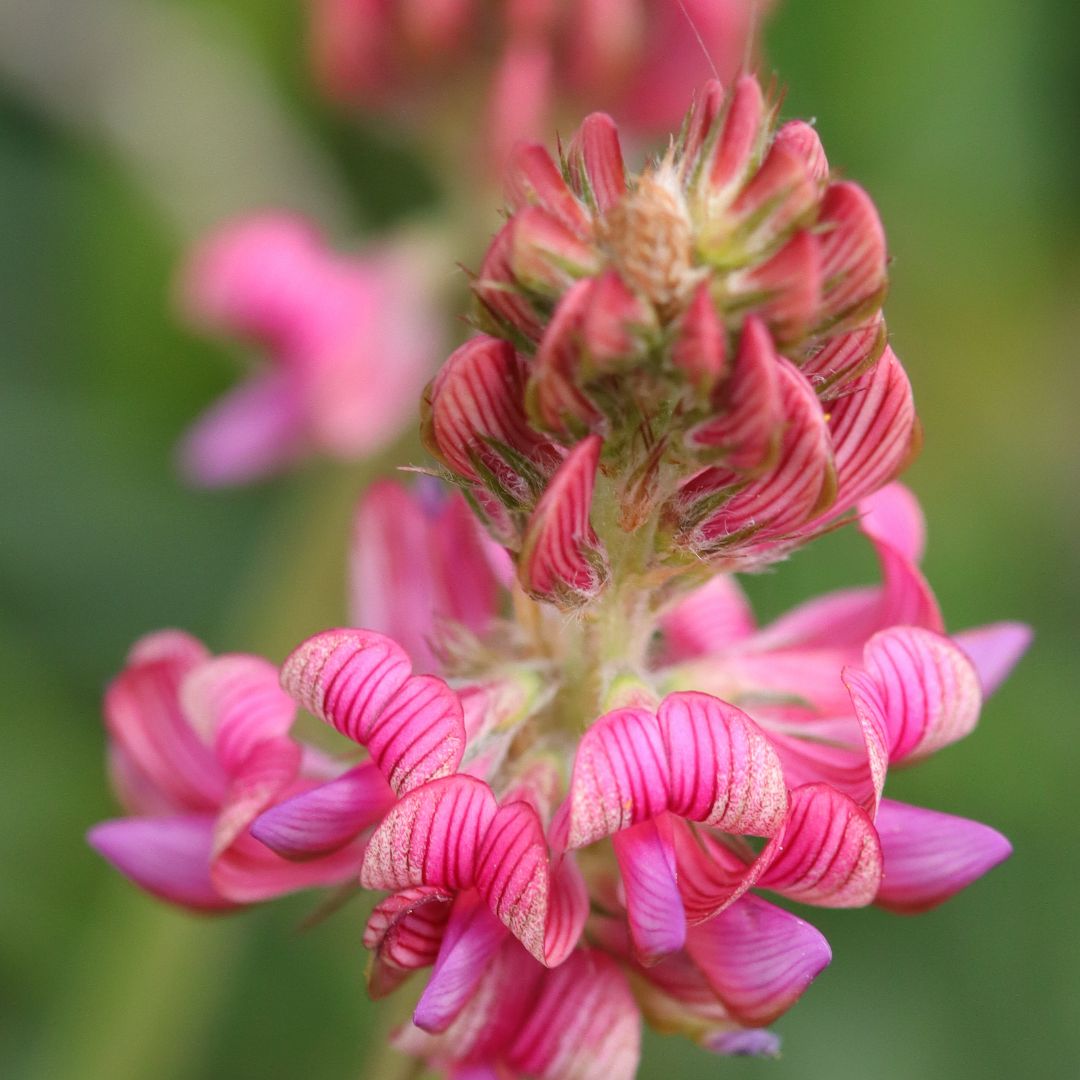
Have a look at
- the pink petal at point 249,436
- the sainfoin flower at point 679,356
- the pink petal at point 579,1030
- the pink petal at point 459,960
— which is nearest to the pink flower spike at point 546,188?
the sainfoin flower at point 679,356

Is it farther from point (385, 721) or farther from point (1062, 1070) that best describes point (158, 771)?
point (1062, 1070)

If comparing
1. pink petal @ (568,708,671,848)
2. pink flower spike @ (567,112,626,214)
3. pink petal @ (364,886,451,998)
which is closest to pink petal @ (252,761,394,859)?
pink petal @ (364,886,451,998)

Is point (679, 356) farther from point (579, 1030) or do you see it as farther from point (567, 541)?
point (579, 1030)

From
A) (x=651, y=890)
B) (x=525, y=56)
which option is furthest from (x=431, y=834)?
(x=525, y=56)

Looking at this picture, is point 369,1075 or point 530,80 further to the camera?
point 530,80

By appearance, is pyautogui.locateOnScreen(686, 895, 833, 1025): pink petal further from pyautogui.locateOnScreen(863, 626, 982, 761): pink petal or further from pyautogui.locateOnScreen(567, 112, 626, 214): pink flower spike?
pyautogui.locateOnScreen(567, 112, 626, 214): pink flower spike

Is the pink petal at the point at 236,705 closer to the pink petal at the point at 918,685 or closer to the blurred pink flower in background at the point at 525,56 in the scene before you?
the pink petal at the point at 918,685

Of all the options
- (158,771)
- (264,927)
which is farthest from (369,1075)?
(264,927)
